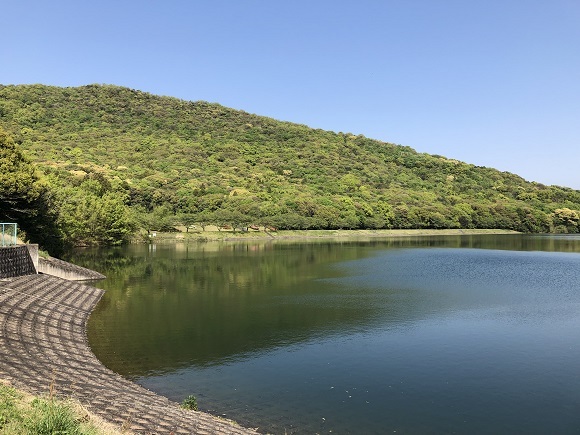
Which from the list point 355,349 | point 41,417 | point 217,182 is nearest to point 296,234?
point 217,182

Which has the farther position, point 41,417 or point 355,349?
point 355,349

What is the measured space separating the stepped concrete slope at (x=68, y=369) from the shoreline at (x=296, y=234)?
66.1m

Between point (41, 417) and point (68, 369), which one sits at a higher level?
point (41, 417)

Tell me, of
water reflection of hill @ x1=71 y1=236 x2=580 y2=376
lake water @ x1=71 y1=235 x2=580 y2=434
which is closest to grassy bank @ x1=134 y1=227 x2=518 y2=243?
water reflection of hill @ x1=71 y1=236 x2=580 y2=376

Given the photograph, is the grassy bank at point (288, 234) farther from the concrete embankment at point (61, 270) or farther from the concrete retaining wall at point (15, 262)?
the concrete retaining wall at point (15, 262)

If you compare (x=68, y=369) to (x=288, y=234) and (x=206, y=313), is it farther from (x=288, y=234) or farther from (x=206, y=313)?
(x=288, y=234)

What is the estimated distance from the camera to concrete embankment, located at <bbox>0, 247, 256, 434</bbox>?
Result: 1166 centimetres

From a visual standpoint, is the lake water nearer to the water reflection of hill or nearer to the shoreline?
the water reflection of hill

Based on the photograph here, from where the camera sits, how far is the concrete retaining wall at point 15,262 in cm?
2750

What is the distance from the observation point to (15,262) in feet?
96.1

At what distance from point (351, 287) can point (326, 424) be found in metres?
25.3

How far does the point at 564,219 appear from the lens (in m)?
144

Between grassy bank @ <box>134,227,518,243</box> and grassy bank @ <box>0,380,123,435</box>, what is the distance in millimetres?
81611

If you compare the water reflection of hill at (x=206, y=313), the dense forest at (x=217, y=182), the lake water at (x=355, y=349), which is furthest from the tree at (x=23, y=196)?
the dense forest at (x=217, y=182)
